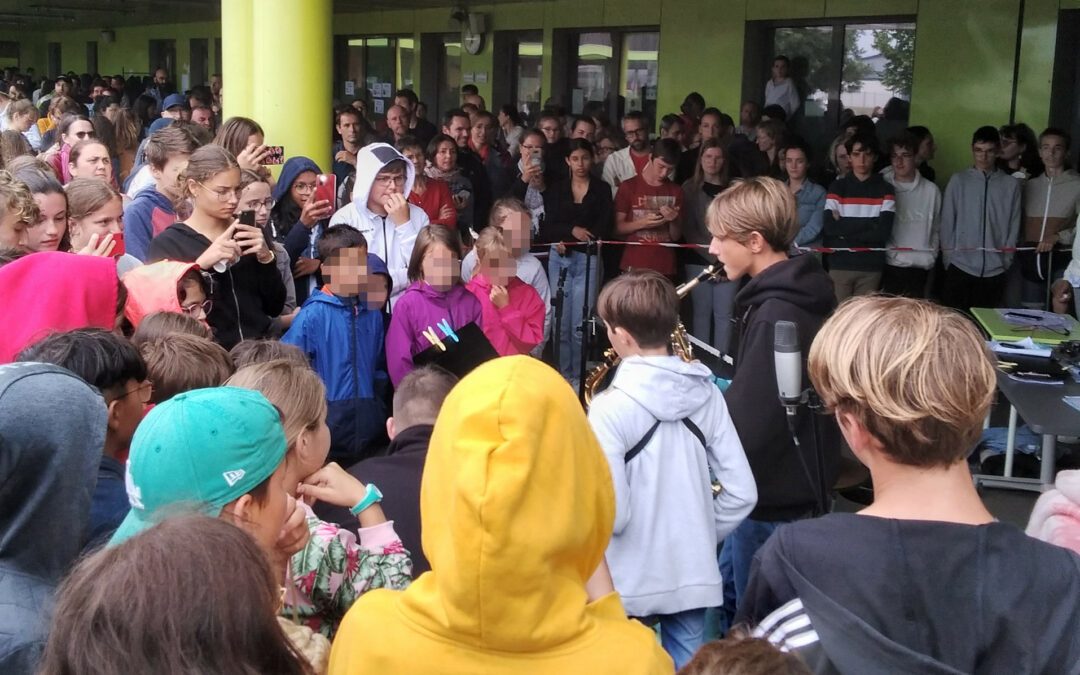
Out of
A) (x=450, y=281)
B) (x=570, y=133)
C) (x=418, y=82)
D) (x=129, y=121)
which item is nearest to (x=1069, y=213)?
(x=570, y=133)

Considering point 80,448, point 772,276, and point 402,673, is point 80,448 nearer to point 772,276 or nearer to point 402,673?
point 402,673

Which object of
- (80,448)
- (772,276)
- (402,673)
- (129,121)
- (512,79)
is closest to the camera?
(402,673)

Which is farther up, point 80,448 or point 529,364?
point 529,364

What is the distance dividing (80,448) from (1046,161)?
754cm

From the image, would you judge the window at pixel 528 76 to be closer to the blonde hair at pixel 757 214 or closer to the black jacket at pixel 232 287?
the black jacket at pixel 232 287

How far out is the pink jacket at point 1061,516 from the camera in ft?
6.16

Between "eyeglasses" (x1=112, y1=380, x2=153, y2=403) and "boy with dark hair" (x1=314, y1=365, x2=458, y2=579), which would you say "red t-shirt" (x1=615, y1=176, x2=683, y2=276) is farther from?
"eyeglasses" (x1=112, y1=380, x2=153, y2=403)

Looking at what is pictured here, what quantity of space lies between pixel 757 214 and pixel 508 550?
80.4 inches

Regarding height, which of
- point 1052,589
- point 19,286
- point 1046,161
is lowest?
point 1052,589

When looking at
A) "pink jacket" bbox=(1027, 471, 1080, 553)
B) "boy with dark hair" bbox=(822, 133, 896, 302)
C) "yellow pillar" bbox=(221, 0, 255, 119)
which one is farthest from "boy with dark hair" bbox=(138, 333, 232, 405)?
"boy with dark hair" bbox=(822, 133, 896, 302)

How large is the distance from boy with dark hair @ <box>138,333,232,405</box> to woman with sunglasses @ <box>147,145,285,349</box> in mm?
1192

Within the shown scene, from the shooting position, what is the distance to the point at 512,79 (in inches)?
557

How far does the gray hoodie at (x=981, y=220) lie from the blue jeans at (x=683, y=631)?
5835mm

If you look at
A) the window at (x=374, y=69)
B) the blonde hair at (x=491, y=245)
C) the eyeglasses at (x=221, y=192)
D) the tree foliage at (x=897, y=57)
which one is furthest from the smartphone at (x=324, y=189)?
the window at (x=374, y=69)
